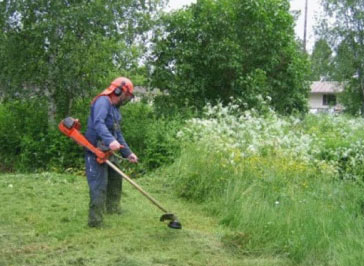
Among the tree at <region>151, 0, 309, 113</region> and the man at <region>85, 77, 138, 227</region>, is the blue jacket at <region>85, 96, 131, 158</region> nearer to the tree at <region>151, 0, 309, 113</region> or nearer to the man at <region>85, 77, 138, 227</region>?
the man at <region>85, 77, 138, 227</region>

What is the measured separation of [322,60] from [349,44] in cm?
268

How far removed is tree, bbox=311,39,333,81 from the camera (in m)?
28.2

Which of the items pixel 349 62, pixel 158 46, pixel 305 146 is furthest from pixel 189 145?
pixel 349 62

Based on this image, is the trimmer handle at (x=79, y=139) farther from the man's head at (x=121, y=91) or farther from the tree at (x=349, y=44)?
the tree at (x=349, y=44)

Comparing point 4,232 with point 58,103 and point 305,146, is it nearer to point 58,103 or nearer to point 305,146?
point 305,146

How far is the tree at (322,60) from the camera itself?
28.2m

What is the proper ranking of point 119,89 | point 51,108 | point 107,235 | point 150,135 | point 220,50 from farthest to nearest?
point 220,50, point 51,108, point 150,135, point 119,89, point 107,235

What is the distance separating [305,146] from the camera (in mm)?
7465

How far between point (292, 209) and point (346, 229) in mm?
691

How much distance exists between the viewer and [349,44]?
26594mm

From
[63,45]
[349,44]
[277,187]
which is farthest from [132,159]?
[349,44]

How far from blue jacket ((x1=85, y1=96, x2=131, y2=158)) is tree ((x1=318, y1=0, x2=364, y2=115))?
2264 centimetres

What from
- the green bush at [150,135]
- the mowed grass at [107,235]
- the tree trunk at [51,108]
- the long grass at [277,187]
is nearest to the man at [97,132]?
the mowed grass at [107,235]

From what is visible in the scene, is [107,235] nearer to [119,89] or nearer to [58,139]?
[119,89]
